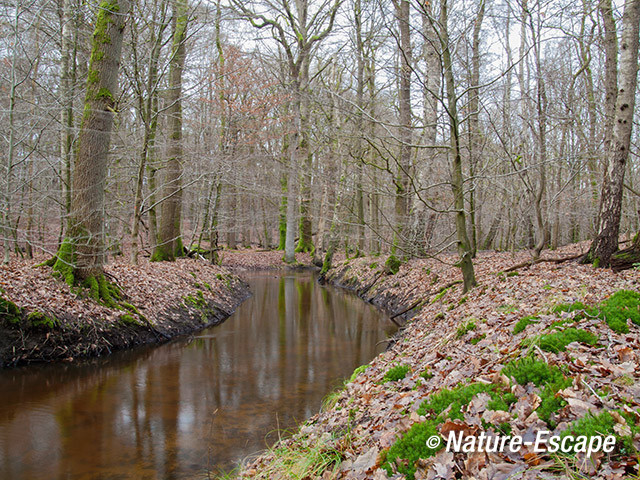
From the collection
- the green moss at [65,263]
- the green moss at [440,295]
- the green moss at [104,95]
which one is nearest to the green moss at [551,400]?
the green moss at [440,295]

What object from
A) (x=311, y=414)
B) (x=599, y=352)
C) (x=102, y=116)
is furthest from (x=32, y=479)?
(x=102, y=116)

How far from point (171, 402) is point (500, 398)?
4897 millimetres

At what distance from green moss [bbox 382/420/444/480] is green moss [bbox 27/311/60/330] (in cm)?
669

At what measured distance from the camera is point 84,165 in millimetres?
8586

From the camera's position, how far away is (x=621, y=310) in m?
4.16

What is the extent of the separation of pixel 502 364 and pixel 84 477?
14.0 feet

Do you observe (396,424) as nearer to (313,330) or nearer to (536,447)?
(536,447)

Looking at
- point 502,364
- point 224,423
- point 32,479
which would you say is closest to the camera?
point 502,364

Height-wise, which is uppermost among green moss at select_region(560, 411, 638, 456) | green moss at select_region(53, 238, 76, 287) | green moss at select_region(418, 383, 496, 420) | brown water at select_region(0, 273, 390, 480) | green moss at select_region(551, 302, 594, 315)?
green moss at select_region(53, 238, 76, 287)

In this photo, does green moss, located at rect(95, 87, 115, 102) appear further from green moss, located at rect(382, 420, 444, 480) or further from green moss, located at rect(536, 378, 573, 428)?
green moss, located at rect(536, 378, 573, 428)

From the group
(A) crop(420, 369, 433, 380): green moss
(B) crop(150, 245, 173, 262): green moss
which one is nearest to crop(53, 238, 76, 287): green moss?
(B) crop(150, 245, 173, 262): green moss

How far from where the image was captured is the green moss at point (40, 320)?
23.0ft

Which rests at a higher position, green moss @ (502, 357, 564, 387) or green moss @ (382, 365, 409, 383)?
green moss @ (502, 357, 564, 387)

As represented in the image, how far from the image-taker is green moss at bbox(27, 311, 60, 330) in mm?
7012
